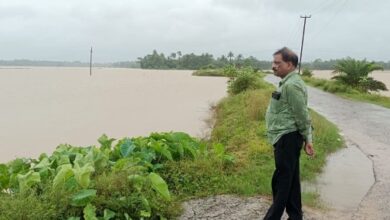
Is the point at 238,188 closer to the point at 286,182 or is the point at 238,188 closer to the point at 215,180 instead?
the point at 215,180

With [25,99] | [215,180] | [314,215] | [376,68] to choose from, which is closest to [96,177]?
[215,180]

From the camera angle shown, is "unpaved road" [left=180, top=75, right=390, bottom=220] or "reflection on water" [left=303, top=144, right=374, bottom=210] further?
"reflection on water" [left=303, top=144, right=374, bottom=210]

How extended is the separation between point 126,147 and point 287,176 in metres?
2.41

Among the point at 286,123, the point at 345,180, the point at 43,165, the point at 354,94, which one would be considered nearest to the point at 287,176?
the point at 286,123

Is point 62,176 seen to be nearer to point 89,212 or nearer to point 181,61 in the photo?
point 89,212

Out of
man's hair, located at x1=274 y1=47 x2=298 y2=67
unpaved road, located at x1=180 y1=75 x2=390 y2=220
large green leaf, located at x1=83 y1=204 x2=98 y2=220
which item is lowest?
unpaved road, located at x1=180 y1=75 x2=390 y2=220

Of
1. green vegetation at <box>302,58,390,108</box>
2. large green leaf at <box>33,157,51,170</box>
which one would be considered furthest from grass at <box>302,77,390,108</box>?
large green leaf at <box>33,157,51,170</box>

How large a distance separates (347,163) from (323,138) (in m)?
1.56

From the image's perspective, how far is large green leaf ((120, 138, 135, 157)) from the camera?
536 centimetres

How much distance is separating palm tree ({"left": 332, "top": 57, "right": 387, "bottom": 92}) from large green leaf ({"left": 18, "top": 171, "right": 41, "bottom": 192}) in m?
25.9

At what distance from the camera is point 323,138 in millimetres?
9289

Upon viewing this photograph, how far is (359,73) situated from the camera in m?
27.4

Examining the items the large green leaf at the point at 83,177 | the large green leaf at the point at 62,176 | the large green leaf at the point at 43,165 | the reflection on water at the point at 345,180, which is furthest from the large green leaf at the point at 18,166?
the reflection on water at the point at 345,180

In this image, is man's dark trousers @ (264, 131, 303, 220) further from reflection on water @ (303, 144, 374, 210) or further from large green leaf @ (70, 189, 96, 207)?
large green leaf @ (70, 189, 96, 207)
